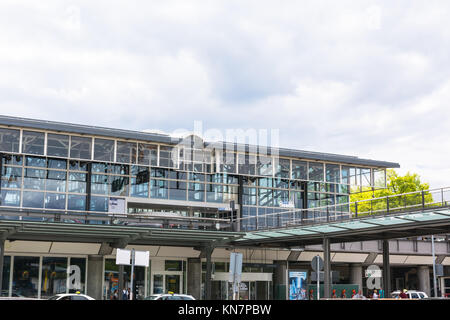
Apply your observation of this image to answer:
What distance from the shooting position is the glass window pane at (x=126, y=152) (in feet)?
128

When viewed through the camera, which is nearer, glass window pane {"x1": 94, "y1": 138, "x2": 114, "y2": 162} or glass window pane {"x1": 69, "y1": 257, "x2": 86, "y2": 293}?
glass window pane {"x1": 69, "y1": 257, "x2": 86, "y2": 293}

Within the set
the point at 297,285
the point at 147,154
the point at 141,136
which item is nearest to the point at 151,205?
the point at 147,154

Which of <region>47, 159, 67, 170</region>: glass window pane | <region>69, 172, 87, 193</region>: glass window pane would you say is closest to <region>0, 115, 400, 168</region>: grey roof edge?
<region>47, 159, 67, 170</region>: glass window pane

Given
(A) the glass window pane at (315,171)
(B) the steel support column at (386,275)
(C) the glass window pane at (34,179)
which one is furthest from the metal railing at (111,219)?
(A) the glass window pane at (315,171)

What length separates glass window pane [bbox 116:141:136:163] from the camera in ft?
128

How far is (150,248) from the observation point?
37844 millimetres

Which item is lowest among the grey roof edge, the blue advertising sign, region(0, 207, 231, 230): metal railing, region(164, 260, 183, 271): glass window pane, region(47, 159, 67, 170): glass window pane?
the blue advertising sign

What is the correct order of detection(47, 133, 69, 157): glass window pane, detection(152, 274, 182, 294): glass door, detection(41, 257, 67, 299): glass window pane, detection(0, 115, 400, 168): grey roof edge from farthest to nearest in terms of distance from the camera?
detection(152, 274, 182, 294): glass door
detection(47, 133, 69, 157): glass window pane
detection(0, 115, 400, 168): grey roof edge
detection(41, 257, 67, 299): glass window pane

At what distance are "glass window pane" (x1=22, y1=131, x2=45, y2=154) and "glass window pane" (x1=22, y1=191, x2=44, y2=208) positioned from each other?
2.75 metres

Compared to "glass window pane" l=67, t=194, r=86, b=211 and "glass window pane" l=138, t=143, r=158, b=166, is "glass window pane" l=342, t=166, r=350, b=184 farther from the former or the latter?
"glass window pane" l=67, t=194, r=86, b=211

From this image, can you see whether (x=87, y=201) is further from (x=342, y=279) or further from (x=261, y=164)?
(x=342, y=279)

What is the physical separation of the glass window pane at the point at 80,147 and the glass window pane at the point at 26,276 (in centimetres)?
722

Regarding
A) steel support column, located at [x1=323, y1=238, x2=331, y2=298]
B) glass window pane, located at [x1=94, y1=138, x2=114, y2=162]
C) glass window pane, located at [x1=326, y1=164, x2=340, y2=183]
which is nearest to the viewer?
steel support column, located at [x1=323, y1=238, x2=331, y2=298]

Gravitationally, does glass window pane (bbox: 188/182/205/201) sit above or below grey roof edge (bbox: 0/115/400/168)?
below
